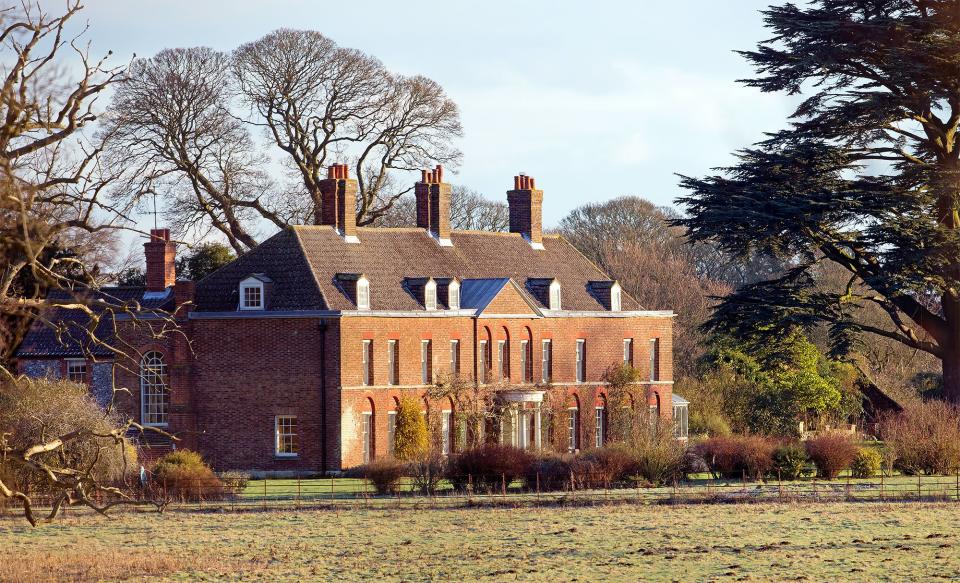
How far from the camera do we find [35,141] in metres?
18.5

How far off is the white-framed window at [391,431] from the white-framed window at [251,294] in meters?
5.50

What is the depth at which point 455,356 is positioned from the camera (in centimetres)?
Result: 5328

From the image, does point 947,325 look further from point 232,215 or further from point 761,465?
point 232,215

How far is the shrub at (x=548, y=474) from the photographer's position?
4034cm

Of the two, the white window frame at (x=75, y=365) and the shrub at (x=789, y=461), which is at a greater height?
the white window frame at (x=75, y=365)

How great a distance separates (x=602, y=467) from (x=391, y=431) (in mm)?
10753

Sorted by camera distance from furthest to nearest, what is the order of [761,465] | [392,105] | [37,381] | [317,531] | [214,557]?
[392,105] < [761,465] < [37,381] < [317,531] < [214,557]

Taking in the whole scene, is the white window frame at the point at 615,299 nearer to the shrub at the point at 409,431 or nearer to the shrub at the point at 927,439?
the shrub at the point at 409,431

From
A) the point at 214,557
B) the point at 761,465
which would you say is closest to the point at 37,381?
the point at 214,557

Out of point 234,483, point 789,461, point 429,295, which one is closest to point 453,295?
point 429,295

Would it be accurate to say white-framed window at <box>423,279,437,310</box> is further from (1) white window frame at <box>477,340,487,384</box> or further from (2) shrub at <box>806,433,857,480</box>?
(2) shrub at <box>806,433,857,480</box>

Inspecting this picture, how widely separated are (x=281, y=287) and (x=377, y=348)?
3680 millimetres

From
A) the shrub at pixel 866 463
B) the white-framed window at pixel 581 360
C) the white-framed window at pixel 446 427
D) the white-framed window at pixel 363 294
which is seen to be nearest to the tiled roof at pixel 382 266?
the white-framed window at pixel 363 294

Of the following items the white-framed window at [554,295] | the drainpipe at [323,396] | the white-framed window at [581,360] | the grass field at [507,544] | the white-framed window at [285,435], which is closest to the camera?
the grass field at [507,544]
